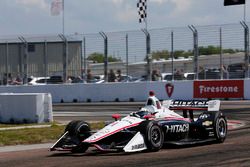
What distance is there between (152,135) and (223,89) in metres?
18.8

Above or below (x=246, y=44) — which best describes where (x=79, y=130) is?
below

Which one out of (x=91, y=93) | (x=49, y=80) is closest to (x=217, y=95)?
(x=91, y=93)

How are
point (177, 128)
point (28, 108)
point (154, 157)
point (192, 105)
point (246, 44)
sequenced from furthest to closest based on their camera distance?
point (246, 44) < point (28, 108) < point (192, 105) < point (177, 128) < point (154, 157)

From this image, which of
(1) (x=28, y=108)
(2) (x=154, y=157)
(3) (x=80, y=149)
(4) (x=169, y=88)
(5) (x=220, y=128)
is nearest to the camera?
(2) (x=154, y=157)

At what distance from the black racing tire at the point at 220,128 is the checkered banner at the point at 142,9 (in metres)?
22.4

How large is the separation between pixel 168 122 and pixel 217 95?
58.8 feet

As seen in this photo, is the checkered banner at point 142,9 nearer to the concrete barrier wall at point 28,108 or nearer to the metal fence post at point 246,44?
the metal fence post at point 246,44

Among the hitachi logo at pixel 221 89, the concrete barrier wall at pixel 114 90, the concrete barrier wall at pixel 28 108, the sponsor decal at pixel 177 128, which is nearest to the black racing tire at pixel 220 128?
the sponsor decal at pixel 177 128

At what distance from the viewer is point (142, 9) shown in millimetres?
37875

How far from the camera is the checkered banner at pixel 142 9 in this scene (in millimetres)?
37469

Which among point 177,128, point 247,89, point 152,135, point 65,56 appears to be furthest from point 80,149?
point 65,56

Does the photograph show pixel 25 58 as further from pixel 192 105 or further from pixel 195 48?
pixel 192 105

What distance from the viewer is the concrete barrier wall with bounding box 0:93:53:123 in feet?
68.5

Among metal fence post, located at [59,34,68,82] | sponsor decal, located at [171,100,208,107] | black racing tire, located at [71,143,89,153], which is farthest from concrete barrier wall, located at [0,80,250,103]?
black racing tire, located at [71,143,89,153]
